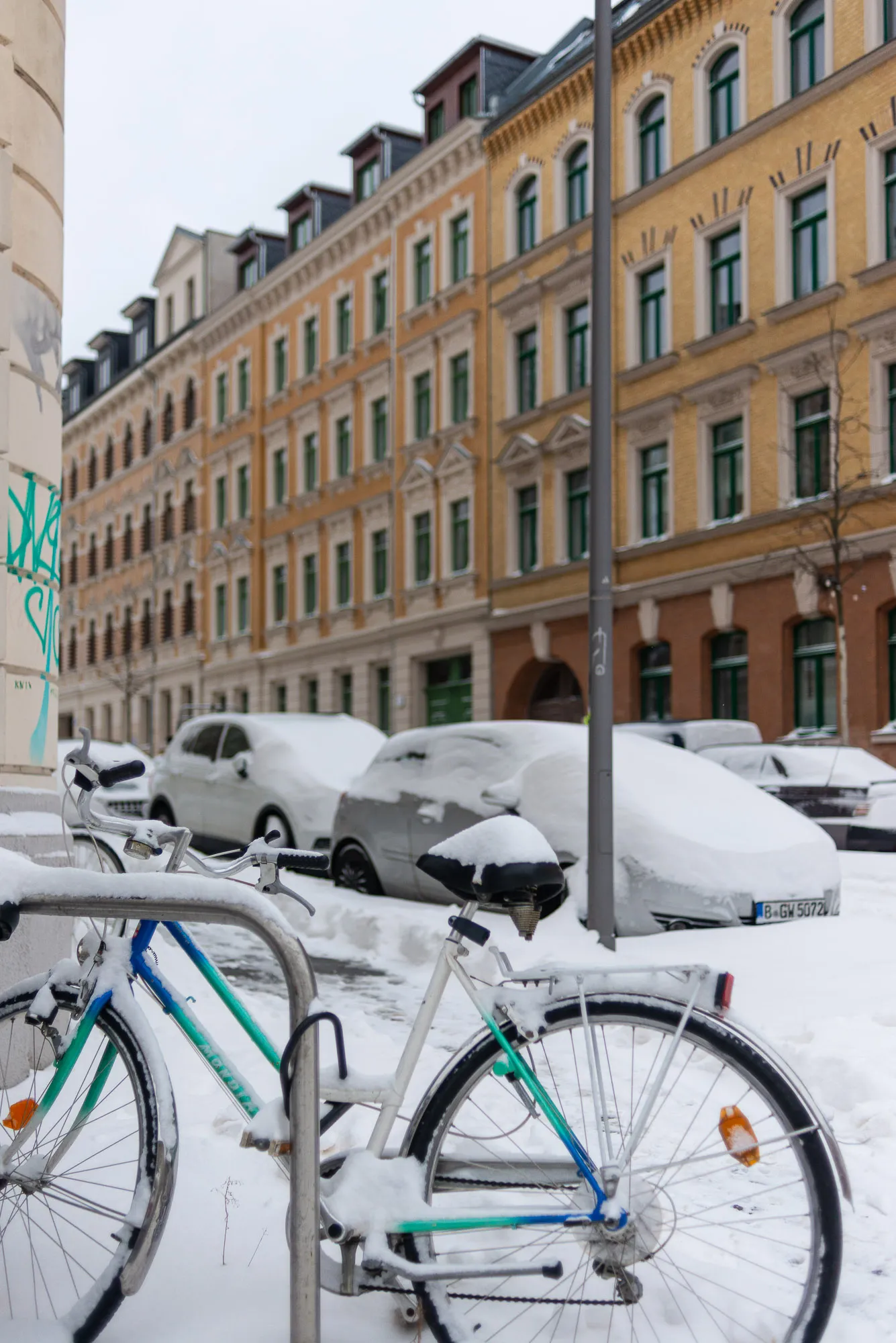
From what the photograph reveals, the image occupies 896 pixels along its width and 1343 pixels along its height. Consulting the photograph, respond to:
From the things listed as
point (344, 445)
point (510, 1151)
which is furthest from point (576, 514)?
point (510, 1151)

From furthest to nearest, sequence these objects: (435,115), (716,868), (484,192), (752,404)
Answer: (435,115) < (484,192) < (752,404) < (716,868)

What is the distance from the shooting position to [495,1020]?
9.51 feet

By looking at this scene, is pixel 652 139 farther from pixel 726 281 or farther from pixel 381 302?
pixel 381 302

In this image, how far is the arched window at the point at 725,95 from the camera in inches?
1013

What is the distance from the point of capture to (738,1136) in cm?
280

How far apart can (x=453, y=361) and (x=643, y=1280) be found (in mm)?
31453

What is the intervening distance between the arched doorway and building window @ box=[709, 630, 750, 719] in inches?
142

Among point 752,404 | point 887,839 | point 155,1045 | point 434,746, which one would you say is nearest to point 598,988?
point 155,1045

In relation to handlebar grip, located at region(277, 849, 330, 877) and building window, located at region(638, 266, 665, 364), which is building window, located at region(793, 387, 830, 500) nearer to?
building window, located at region(638, 266, 665, 364)

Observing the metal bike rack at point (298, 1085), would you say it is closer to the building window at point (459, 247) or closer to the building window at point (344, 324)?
the building window at point (459, 247)

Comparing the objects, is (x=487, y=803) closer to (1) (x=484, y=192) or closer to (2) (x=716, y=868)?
(2) (x=716, y=868)

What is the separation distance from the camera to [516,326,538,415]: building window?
30.5m

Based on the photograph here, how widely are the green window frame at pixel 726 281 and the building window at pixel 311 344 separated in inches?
608

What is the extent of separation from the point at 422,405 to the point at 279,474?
8078 mm
